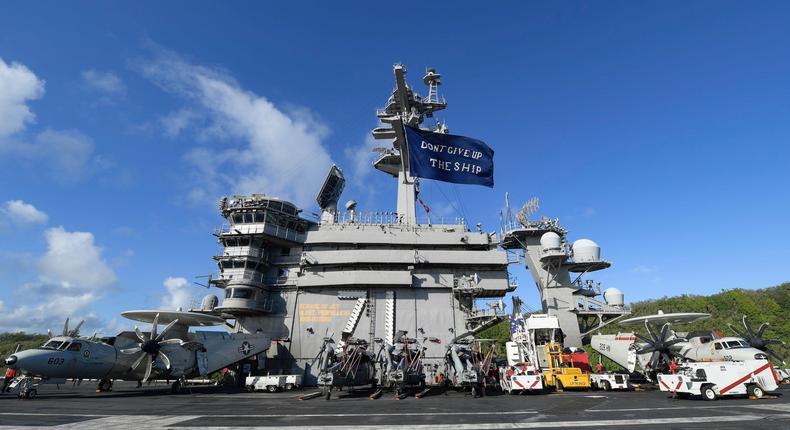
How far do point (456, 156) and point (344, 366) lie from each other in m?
16.1

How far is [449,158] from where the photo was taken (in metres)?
27.0

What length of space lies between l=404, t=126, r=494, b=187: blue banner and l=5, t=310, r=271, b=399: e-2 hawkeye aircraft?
721 inches

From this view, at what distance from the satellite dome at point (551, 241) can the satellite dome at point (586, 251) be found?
207cm

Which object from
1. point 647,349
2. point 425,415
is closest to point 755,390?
point 647,349

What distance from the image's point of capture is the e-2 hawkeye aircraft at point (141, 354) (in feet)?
68.4

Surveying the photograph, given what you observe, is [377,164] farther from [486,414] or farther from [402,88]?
[486,414]

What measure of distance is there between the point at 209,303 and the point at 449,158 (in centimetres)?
2286

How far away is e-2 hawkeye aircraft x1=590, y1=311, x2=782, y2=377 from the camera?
21.0m

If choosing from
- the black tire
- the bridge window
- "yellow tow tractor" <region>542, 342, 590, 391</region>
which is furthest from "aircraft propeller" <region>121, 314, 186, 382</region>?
the black tire

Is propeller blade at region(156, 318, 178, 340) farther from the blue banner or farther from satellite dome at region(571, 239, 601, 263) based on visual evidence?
satellite dome at region(571, 239, 601, 263)

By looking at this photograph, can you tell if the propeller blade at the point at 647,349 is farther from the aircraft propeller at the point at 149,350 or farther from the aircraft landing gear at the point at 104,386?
the aircraft landing gear at the point at 104,386

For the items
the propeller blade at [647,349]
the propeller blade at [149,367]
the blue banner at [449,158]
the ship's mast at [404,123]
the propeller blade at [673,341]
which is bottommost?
the propeller blade at [149,367]

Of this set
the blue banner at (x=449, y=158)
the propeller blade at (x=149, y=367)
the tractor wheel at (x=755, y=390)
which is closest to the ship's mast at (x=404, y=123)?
the blue banner at (x=449, y=158)

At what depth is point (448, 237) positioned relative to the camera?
3303 cm
